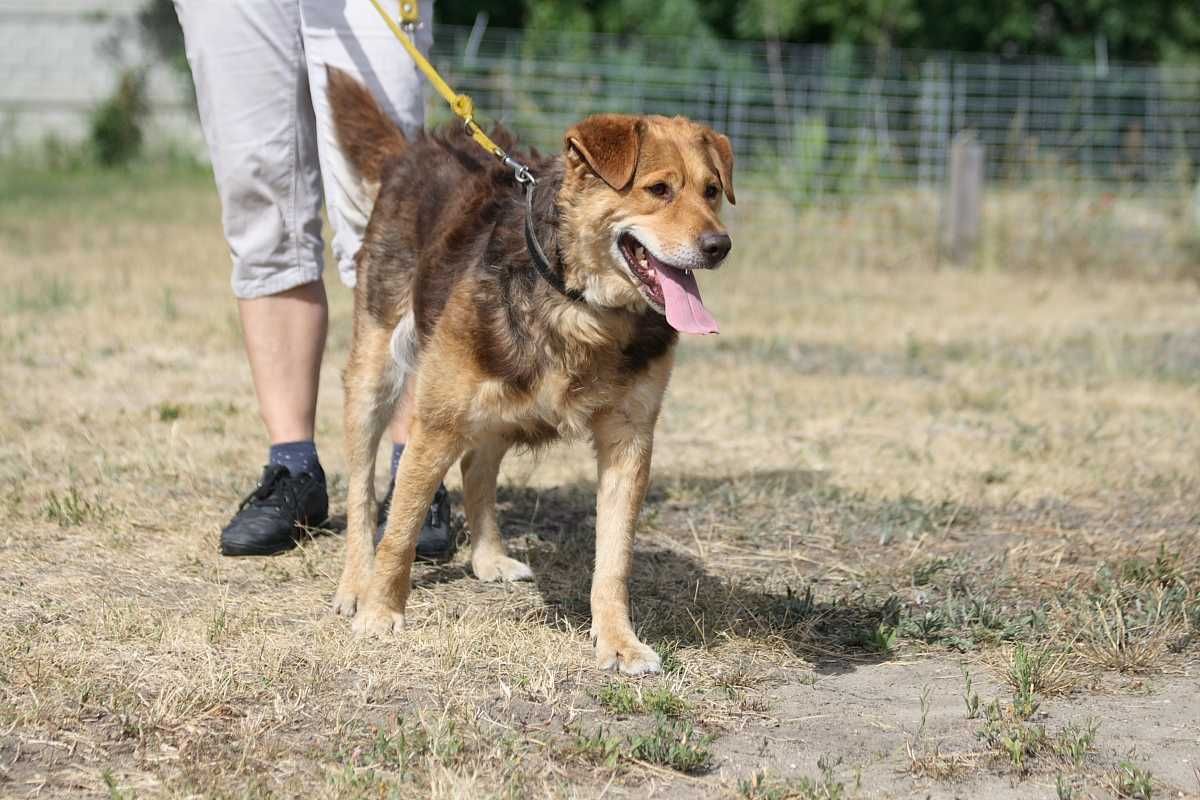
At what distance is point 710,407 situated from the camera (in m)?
6.73

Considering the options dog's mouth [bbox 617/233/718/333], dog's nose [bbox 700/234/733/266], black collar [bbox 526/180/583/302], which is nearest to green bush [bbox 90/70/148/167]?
black collar [bbox 526/180/583/302]

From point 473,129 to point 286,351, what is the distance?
1072 mm

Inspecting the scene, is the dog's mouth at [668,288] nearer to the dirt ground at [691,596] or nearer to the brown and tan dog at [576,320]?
the brown and tan dog at [576,320]

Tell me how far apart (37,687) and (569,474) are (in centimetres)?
266

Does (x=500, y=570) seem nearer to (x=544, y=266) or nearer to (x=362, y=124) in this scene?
(x=544, y=266)

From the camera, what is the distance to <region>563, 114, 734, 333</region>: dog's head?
346cm

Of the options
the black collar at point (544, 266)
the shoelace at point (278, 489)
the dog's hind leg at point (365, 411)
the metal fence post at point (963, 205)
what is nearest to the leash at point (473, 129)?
the black collar at point (544, 266)

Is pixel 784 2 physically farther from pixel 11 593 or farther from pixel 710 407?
pixel 11 593

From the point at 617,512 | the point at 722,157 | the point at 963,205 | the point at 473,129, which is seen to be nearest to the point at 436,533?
the point at 617,512

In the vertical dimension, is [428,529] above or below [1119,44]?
below

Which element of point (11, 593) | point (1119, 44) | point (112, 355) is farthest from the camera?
point (1119, 44)

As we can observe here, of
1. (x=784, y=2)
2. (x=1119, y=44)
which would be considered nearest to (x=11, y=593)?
(x=784, y=2)

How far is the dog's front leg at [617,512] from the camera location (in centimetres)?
367

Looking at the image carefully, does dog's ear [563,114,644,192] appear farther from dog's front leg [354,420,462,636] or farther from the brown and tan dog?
dog's front leg [354,420,462,636]
